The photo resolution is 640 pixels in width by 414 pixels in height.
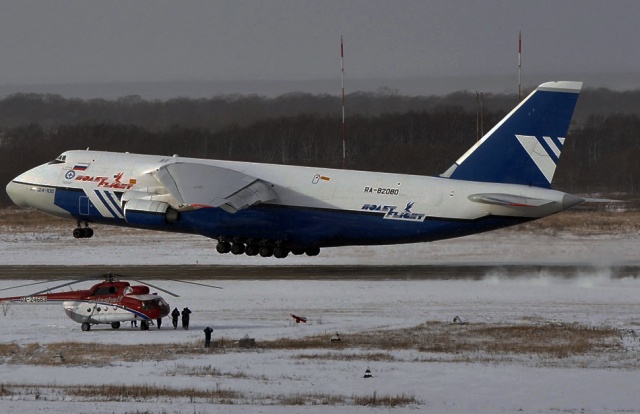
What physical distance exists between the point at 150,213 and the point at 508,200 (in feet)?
40.8

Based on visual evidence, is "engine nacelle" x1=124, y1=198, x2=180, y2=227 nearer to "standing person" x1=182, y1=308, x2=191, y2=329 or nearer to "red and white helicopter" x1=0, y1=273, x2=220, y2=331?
"red and white helicopter" x1=0, y1=273, x2=220, y2=331

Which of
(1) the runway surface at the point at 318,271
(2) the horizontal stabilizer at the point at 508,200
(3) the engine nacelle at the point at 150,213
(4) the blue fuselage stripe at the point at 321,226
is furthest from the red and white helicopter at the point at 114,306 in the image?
(2) the horizontal stabilizer at the point at 508,200

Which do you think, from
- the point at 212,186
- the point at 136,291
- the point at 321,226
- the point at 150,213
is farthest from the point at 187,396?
the point at 150,213

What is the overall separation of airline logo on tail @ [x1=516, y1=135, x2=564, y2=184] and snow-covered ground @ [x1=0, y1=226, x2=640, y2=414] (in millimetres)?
3659

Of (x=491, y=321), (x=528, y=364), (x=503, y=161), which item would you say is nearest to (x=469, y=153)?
(x=503, y=161)

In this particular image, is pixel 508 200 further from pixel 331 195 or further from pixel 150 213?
pixel 150 213

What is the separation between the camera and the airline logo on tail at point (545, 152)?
35062 millimetres

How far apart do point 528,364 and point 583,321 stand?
19.0ft

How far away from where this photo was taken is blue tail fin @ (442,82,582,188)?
115 feet

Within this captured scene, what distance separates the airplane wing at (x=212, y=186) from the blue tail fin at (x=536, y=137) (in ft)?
26.6

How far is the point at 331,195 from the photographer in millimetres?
37094

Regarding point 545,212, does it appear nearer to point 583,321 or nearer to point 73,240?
point 583,321

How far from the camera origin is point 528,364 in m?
23.2

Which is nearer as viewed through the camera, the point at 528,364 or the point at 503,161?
the point at 528,364
